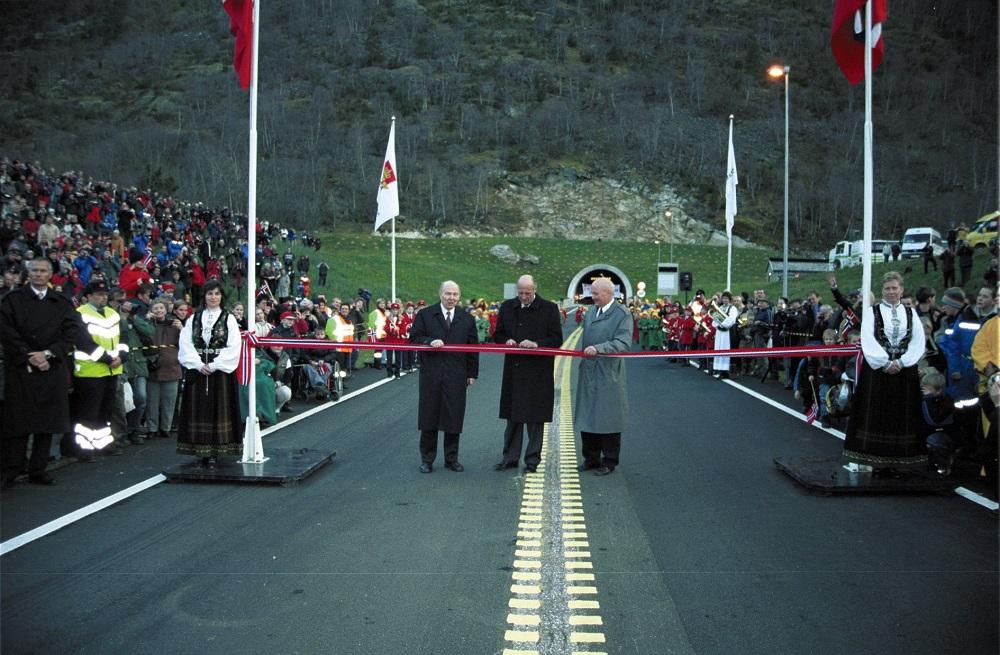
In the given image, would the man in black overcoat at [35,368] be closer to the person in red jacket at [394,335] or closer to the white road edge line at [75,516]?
the white road edge line at [75,516]

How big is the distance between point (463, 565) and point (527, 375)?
3.62 meters

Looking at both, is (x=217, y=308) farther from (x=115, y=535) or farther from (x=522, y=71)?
(x=522, y=71)

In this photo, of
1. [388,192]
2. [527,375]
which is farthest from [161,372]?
[388,192]

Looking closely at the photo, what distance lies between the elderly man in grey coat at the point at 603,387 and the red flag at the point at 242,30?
4601 millimetres

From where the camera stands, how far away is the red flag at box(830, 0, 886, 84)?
8.10m

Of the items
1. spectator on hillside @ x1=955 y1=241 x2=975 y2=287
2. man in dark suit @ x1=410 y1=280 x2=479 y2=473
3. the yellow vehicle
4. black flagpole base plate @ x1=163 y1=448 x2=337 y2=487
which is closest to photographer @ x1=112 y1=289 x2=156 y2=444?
black flagpole base plate @ x1=163 y1=448 x2=337 y2=487

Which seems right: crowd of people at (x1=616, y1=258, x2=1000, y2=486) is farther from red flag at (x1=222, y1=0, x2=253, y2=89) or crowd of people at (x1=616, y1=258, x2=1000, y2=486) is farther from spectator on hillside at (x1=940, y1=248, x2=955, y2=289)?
spectator on hillside at (x1=940, y1=248, x2=955, y2=289)

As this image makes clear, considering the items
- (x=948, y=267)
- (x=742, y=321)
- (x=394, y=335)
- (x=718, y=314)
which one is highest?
(x=948, y=267)

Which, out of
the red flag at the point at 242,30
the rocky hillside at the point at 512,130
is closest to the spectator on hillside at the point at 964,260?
the red flag at the point at 242,30

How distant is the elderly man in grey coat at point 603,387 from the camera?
8570 millimetres

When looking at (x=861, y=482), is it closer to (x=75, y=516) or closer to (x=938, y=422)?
(x=938, y=422)

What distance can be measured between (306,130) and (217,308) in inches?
5772

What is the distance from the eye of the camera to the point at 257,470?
320 inches

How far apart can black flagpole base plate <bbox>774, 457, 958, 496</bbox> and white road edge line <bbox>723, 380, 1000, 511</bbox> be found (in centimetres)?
17
